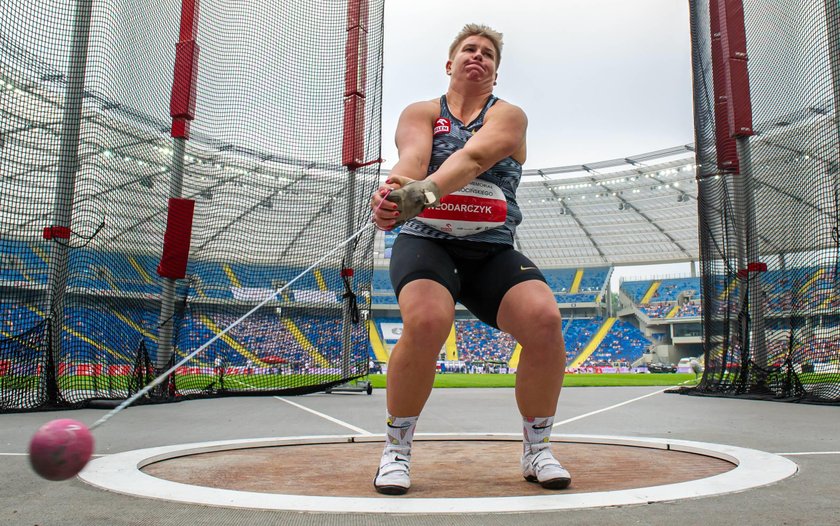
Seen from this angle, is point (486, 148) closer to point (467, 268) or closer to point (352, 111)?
point (467, 268)

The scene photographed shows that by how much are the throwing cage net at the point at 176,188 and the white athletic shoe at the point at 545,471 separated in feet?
9.10

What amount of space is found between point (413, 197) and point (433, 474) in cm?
119

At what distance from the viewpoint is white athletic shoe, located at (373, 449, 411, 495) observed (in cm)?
200

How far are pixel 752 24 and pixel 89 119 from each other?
9.30 metres

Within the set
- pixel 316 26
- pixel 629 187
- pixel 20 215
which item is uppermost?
pixel 629 187

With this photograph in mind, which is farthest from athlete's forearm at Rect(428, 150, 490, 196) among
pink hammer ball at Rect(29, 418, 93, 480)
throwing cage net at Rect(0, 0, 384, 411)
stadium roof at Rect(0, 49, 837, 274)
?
stadium roof at Rect(0, 49, 837, 274)

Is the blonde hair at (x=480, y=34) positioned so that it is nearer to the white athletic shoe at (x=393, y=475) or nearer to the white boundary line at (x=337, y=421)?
the white athletic shoe at (x=393, y=475)

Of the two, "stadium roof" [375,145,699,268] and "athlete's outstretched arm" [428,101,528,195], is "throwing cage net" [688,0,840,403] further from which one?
"stadium roof" [375,145,699,268]

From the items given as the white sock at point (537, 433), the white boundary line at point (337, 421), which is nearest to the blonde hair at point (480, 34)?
the white sock at point (537, 433)

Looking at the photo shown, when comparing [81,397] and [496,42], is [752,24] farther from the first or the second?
[81,397]

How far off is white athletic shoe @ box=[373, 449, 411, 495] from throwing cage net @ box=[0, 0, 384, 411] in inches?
103

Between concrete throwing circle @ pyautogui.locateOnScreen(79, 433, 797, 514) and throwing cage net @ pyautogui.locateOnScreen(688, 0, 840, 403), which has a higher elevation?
throwing cage net @ pyautogui.locateOnScreen(688, 0, 840, 403)

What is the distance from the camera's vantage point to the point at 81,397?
265 inches

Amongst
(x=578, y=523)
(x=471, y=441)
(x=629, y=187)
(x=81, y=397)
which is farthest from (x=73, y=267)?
(x=629, y=187)
